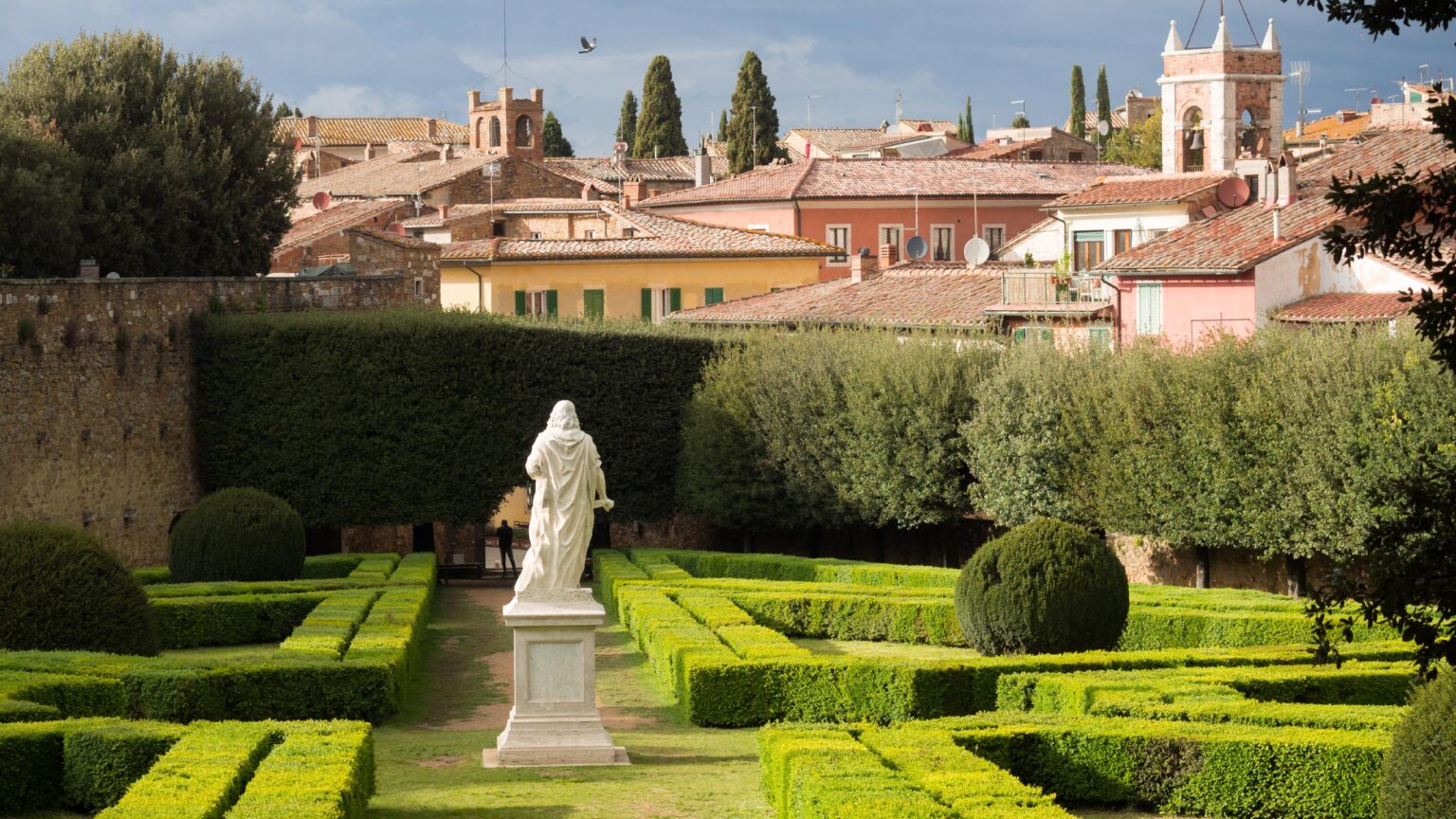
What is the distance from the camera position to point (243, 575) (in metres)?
26.9

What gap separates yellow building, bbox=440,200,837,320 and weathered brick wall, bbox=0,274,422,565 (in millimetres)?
15430

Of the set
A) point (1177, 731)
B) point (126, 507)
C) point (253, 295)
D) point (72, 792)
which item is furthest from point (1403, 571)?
point (253, 295)

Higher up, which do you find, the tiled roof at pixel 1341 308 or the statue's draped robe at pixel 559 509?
the tiled roof at pixel 1341 308

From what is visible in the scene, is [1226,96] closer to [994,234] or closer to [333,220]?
[994,234]

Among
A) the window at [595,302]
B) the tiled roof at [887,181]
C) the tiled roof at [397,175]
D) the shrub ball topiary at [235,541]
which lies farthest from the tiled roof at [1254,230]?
the tiled roof at [397,175]

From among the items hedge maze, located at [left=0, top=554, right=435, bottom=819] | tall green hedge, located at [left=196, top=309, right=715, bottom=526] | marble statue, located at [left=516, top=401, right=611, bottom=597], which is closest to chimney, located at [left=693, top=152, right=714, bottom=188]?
tall green hedge, located at [left=196, top=309, right=715, bottom=526]

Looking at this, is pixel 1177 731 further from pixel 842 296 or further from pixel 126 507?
pixel 842 296

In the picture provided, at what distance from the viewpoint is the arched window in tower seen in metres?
43.9

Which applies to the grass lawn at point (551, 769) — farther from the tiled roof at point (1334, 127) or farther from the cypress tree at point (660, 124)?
the cypress tree at point (660, 124)

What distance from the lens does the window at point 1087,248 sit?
1753 inches

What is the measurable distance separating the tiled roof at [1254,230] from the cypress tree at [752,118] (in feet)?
129

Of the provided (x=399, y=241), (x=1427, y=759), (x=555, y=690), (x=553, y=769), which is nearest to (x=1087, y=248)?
(x=399, y=241)

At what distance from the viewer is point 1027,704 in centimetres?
1686

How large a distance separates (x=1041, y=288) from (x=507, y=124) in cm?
3786
